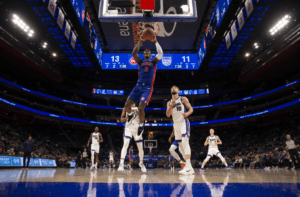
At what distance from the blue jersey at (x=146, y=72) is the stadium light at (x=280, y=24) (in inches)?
773

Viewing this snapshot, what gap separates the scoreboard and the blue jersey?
568 inches

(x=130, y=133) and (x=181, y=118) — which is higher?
(x=181, y=118)

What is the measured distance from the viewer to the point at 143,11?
6.07 metres

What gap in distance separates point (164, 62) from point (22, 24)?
14.7m

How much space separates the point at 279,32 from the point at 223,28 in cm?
893

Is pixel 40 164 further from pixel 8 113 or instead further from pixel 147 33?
pixel 8 113

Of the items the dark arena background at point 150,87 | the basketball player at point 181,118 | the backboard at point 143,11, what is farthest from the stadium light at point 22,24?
the basketball player at point 181,118

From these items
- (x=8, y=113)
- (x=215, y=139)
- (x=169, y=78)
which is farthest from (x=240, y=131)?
(x=8, y=113)

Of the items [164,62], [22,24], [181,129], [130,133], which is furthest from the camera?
[164,62]

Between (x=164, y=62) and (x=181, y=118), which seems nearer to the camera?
(x=181, y=118)

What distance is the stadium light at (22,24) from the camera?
18552mm

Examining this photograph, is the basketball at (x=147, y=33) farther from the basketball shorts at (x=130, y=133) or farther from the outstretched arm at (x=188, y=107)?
the basketball shorts at (x=130, y=133)

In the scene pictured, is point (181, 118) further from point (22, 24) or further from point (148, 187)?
point (22, 24)

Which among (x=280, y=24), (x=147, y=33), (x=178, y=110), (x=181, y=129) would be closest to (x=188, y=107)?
(x=178, y=110)
